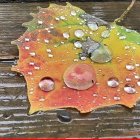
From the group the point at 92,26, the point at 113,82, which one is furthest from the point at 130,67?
the point at 92,26

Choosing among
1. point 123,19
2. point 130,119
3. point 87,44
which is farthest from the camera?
point 123,19

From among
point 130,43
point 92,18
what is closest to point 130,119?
point 130,43

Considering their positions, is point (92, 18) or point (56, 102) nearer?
point (56, 102)

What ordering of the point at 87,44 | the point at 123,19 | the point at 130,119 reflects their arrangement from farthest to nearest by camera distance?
1. the point at 123,19
2. the point at 87,44
3. the point at 130,119

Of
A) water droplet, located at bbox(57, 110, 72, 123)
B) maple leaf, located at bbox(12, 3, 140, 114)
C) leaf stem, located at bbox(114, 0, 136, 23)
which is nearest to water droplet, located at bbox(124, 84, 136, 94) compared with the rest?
maple leaf, located at bbox(12, 3, 140, 114)

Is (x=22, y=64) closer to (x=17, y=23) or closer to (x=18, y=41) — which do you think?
(x=18, y=41)

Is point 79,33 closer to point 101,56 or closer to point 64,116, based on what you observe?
point 101,56
